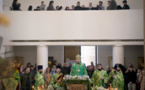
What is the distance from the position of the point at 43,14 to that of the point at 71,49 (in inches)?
261

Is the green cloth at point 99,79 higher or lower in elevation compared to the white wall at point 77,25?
lower

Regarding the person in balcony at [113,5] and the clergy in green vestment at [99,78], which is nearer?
the clergy in green vestment at [99,78]

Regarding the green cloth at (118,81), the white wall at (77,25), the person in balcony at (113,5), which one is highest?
the person in balcony at (113,5)

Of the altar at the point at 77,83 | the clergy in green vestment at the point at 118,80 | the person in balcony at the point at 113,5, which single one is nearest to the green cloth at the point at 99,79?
the clergy in green vestment at the point at 118,80

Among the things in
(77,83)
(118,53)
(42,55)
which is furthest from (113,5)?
(77,83)

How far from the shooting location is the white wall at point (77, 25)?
1759 cm

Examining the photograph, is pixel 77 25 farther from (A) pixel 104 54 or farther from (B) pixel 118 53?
(A) pixel 104 54

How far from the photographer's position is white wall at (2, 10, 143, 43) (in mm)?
17594

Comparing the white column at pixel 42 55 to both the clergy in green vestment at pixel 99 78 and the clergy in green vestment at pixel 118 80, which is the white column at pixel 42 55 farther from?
the clergy in green vestment at pixel 118 80

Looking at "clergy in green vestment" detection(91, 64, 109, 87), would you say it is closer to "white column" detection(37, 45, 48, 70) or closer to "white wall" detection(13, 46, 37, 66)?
"white column" detection(37, 45, 48, 70)

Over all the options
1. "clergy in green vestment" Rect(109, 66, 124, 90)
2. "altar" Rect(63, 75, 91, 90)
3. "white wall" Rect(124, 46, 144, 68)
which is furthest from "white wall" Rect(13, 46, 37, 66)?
"altar" Rect(63, 75, 91, 90)

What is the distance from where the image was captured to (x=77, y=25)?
17.8 metres

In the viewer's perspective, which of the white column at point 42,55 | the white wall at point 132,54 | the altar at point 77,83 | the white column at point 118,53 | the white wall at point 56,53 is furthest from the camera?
the white wall at point 56,53

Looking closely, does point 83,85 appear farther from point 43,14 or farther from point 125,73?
point 43,14
